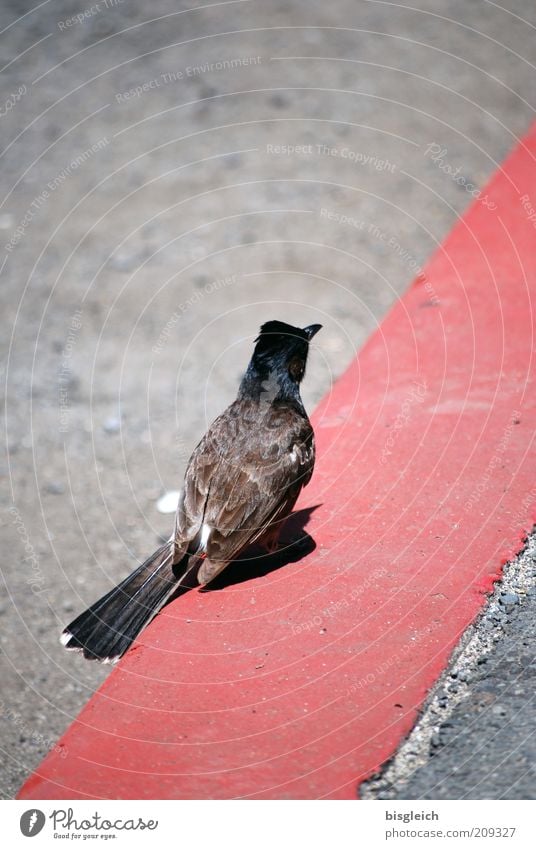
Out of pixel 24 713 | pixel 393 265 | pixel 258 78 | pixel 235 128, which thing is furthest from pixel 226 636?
pixel 258 78

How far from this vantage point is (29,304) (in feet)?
27.8

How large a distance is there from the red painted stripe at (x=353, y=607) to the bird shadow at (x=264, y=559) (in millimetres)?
69

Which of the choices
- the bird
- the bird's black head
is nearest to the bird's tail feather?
the bird

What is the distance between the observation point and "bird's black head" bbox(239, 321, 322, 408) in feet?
15.3

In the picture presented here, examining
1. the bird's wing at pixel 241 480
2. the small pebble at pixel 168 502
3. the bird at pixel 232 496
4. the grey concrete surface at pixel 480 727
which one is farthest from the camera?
the small pebble at pixel 168 502

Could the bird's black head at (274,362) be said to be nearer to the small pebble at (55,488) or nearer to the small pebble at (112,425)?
the small pebble at (55,488)

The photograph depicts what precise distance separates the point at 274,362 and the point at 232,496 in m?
0.82

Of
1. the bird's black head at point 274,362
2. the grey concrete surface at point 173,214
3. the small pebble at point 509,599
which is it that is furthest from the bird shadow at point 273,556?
the grey concrete surface at point 173,214

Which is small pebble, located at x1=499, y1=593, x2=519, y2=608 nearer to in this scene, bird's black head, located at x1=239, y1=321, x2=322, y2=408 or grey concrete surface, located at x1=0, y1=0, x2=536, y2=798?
bird's black head, located at x1=239, y1=321, x2=322, y2=408

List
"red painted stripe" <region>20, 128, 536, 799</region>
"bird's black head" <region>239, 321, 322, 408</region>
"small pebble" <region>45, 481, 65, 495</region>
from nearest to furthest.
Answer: "red painted stripe" <region>20, 128, 536, 799</region>, "bird's black head" <region>239, 321, 322, 408</region>, "small pebble" <region>45, 481, 65, 495</region>

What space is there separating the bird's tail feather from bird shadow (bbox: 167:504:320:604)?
11cm

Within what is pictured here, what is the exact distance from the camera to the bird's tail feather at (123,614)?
3.91 m

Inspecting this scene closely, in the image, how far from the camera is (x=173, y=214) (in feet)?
29.5

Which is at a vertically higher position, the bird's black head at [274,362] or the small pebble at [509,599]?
the bird's black head at [274,362]
